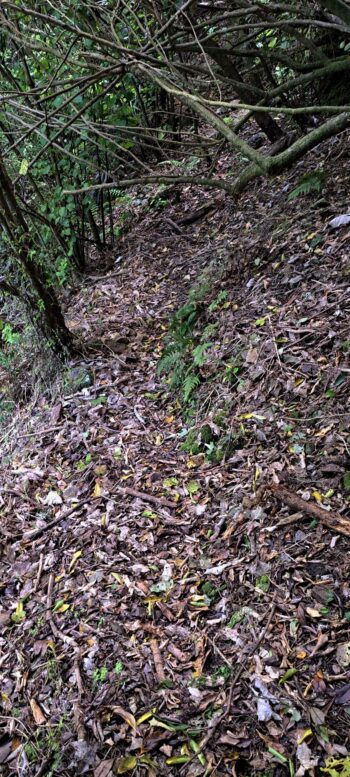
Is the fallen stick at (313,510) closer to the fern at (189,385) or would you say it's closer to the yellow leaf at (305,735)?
the yellow leaf at (305,735)

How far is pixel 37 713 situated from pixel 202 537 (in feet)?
4.06

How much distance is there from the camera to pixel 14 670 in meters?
2.87

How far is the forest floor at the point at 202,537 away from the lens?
2.33m

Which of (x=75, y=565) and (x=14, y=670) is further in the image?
(x=75, y=565)

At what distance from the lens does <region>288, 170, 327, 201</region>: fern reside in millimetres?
4645

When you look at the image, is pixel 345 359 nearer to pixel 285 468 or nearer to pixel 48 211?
pixel 285 468

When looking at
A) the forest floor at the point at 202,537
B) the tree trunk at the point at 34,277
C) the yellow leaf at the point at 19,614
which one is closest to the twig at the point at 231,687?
the forest floor at the point at 202,537

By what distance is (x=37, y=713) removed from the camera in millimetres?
2617

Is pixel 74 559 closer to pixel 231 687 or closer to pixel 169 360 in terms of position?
pixel 231 687

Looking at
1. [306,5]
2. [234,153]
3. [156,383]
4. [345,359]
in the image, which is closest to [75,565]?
[156,383]

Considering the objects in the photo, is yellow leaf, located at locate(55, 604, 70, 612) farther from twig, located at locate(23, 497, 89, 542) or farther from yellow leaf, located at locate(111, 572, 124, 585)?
twig, located at locate(23, 497, 89, 542)

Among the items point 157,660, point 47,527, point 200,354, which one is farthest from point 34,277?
point 157,660

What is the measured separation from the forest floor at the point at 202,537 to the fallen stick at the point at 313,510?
0.01 m

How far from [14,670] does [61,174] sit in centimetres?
515
